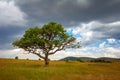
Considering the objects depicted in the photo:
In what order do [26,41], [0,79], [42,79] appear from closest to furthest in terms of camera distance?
[0,79] → [42,79] → [26,41]

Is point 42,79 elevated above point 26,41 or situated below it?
below

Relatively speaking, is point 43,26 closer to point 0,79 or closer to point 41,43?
point 41,43

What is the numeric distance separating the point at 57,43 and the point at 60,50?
298 cm

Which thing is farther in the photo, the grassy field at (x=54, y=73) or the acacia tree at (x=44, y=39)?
the acacia tree at (x=44, y=39)

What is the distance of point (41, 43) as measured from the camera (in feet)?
178

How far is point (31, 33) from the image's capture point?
55.0 metres

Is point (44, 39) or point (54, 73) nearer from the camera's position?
point (54, 73)

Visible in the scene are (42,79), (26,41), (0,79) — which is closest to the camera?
(0,79)

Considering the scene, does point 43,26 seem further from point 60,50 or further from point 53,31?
point 60,50

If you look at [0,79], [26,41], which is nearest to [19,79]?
[0,79]

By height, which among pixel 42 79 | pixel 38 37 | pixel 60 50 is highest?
pixel 38 37

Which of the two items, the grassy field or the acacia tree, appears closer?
the grassy field

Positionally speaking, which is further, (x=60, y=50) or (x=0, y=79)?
(x=60, y=50)

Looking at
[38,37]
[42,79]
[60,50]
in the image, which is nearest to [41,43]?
[38,37]
